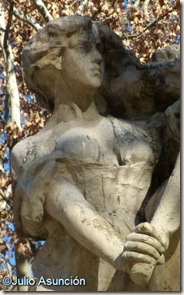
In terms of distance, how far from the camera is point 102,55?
629 cm

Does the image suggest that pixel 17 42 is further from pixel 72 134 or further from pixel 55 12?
pixel 72 134

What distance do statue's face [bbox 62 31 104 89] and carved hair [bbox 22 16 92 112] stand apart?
0.12 feet

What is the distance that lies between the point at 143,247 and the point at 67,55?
142 centimetres

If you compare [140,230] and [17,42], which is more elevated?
[17,42]

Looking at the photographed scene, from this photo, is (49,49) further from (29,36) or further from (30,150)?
(29,36)

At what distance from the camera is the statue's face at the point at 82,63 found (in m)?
6.07

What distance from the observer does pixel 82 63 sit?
6074 mm

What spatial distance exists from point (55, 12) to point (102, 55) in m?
6.26

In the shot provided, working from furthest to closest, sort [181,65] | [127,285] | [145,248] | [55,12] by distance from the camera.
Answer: [55,12] → [181,65] → [127,285] → [145,248]

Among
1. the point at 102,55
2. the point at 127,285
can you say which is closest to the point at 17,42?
the point at 102,55

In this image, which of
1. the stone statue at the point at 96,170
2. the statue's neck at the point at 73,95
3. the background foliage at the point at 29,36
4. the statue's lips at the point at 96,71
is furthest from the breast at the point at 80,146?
the background foliage at the point at 29,36

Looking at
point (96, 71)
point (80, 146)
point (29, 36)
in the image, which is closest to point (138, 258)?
point (80, 146)

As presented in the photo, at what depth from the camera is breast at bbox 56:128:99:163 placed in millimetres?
5879

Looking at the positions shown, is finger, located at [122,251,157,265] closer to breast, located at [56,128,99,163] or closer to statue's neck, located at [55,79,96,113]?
breast, located at [56,128,99,163]
